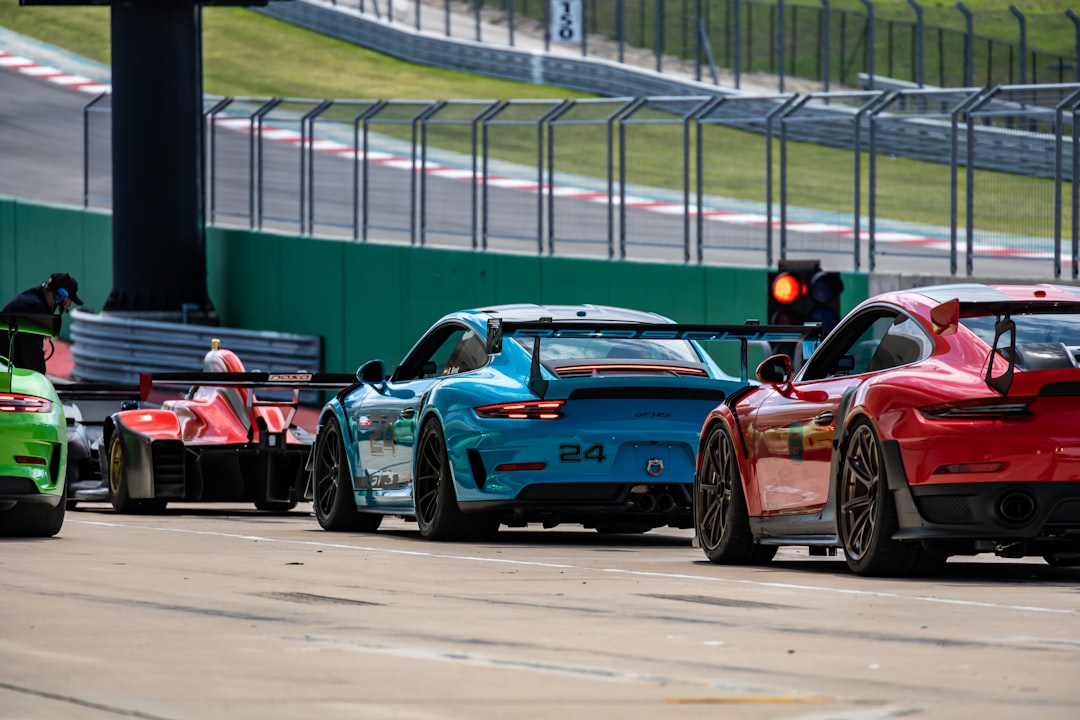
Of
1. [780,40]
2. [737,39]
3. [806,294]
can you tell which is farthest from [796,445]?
[737,39]

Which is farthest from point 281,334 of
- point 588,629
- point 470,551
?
point 588,629

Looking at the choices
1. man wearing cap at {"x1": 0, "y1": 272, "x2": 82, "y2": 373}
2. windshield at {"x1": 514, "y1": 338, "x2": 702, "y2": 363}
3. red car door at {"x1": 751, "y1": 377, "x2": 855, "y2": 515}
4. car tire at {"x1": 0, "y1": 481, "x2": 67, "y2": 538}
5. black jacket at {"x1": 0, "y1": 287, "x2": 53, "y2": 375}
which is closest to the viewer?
red car door at {"x1": 751, "y1": 377, "x2": 855, "y2": 515}

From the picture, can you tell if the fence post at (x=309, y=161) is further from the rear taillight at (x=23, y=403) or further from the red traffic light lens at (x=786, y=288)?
the rear taillight at (x=23, y=403)

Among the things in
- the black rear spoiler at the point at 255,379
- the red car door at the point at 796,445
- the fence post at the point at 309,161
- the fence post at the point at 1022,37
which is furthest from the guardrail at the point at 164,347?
the red car door at the point at 796,445

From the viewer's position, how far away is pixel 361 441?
15766 millimetres

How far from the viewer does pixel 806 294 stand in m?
18.5

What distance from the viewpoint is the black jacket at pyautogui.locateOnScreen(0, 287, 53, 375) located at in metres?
17.7

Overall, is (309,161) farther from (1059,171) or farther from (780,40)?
(780,40)

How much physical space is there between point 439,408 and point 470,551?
1.17 meters

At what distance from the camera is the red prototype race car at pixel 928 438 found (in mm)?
10367

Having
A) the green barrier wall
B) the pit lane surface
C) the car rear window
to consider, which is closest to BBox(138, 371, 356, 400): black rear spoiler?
the pit lane surface

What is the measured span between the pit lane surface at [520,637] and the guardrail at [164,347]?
1769cm

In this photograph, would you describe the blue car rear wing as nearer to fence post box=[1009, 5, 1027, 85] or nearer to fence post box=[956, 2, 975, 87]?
fence post box=[1009, 5, 1027, 85]

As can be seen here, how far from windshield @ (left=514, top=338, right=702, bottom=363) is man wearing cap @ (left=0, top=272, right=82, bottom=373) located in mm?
5006
